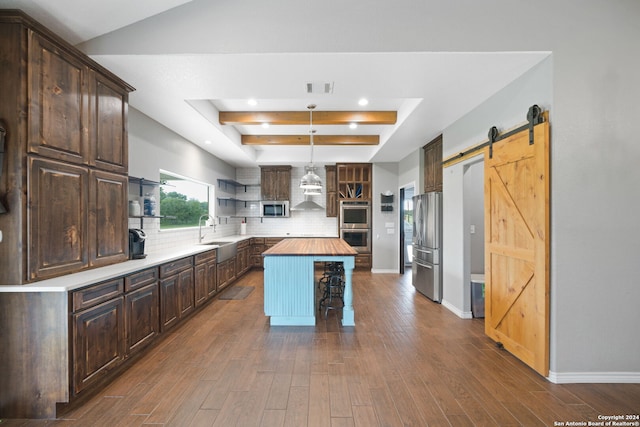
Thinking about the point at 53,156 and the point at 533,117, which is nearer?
the point at 53,156

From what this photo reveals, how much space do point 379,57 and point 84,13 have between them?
2.33 m

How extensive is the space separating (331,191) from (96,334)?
5938 millimetres

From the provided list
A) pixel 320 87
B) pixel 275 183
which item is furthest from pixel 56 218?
pixel 275 183

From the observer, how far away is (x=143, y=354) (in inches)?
110

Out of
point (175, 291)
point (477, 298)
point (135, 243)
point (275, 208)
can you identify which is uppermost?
point (275, 208)

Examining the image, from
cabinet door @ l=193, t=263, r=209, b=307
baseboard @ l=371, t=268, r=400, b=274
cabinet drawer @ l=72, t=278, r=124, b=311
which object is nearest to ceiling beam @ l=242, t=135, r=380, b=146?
cabinet door @ l=193, t=263, r=209, b=307

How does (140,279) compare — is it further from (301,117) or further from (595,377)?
(595,377)

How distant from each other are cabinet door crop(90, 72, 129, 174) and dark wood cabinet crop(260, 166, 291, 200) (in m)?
4.70

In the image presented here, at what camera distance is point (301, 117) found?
4469 millimetres

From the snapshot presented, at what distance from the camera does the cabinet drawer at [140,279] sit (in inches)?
99.3

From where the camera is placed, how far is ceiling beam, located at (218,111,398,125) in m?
4.41

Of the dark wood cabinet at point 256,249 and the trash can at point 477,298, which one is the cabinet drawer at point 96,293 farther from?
the dark wood cabinet at point 256,249

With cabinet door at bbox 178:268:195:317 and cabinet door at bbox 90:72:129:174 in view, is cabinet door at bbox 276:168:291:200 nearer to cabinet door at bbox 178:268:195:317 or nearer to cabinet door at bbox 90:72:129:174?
cabinet door at bbox 178:268:195:317

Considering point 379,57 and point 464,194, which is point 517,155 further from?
point 379,57
